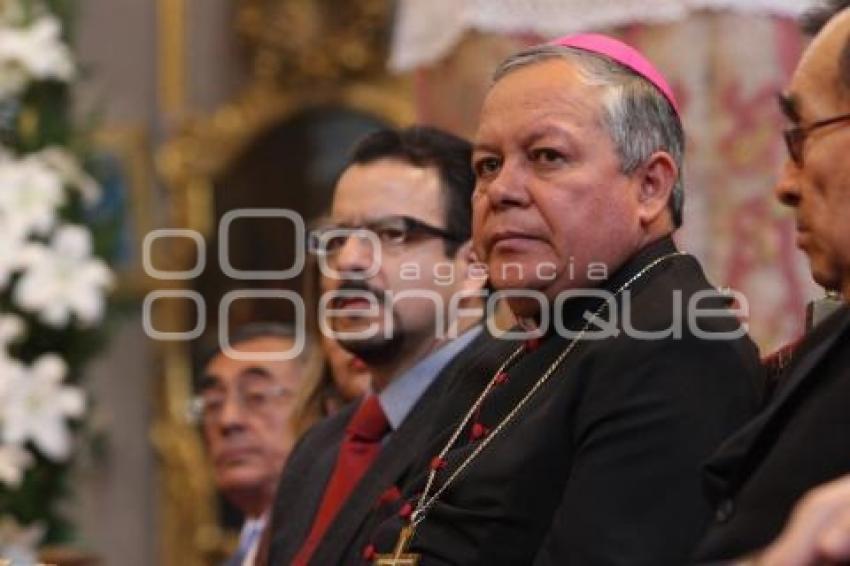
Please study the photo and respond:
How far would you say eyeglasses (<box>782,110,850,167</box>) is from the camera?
9.66 feet

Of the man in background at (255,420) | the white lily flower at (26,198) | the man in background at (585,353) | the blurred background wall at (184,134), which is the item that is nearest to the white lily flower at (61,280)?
the white lily flower at (26,198)

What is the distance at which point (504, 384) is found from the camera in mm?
3535

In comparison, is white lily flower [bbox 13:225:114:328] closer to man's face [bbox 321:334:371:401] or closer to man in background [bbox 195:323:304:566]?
man in background [bbox 195:323:304:566]

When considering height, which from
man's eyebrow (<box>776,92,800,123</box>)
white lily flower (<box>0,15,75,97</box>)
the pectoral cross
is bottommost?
the pectoral cross

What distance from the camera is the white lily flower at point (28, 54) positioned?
6.95m

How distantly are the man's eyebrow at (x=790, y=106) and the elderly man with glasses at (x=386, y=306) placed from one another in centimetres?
127

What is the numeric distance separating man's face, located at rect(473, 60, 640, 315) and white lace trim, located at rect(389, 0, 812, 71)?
237 centimetres

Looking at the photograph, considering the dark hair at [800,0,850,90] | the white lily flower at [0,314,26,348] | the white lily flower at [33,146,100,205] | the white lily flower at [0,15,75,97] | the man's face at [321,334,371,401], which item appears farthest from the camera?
the white lily flower at [33,146,100,205]

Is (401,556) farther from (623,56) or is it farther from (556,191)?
(623,56)

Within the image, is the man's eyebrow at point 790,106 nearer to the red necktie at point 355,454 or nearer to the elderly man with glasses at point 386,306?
the elderly man with glasses at point 386,306

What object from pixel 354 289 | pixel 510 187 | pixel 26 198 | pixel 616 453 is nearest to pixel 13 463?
pixel 26 198

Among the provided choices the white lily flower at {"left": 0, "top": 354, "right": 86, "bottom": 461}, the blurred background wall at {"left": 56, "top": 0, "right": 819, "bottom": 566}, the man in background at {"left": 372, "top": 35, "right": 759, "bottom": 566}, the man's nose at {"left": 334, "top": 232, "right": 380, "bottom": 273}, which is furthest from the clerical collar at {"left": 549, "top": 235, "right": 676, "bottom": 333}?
the blurred background wall at {"left": 56, "top": 0, "right": 819, "bottom": 566}

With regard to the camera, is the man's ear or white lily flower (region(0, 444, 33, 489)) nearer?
the man's ear

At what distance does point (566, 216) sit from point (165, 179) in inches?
233
